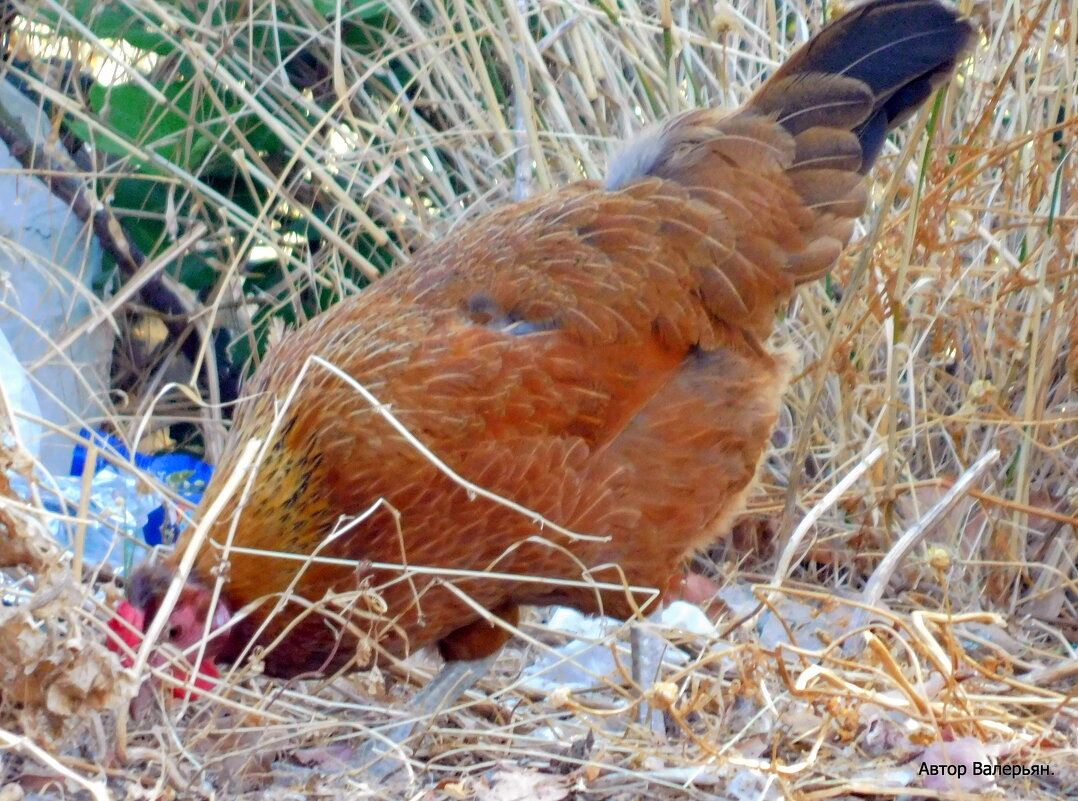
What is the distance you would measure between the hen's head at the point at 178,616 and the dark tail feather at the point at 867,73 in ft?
5.22

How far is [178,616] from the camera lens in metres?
2.16

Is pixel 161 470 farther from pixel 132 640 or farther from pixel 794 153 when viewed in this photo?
pixel 794 153

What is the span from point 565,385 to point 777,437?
4.35 feet

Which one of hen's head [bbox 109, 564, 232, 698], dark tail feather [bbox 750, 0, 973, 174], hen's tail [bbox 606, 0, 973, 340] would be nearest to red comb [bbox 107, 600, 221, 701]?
hen's head [bbox 109, 564, 232, 698]

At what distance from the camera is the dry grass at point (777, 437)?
1982 mm

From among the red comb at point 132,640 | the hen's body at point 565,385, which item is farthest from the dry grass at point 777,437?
the hen's body at point 565,385

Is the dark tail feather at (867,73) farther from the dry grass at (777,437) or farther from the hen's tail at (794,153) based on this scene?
the dry grass at (777,437)

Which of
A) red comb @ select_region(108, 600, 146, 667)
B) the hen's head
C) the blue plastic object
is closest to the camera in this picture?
red comb @ select_region(108, 600, 146, 667)

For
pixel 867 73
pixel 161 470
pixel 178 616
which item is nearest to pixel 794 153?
pixel 867 73

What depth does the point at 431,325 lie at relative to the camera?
2.52 meters

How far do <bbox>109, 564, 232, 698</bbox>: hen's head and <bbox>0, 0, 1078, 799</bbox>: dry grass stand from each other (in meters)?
0.06

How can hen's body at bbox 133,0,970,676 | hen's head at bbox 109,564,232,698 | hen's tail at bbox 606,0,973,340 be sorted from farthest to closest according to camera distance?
hen's tail at bbox 606,0,973,340
hen's body at bbox 133,0,970,676
hen's head at bbox 109,564,232,698

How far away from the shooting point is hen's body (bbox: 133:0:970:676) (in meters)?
2.33

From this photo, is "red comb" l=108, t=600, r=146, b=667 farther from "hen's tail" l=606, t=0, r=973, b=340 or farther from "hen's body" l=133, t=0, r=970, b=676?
"hen's tail" l=606, t=0, r=973, b=340
